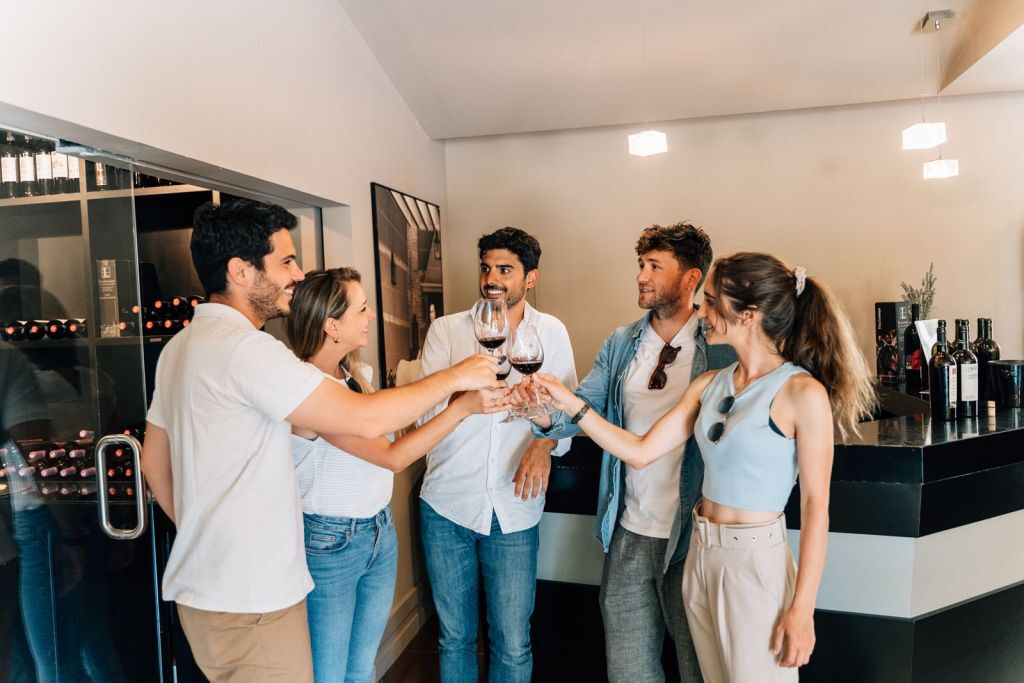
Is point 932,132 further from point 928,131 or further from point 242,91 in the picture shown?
point 242,91

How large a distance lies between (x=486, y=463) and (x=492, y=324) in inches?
31.9

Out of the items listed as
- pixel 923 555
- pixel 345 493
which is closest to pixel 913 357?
pixel 923 555

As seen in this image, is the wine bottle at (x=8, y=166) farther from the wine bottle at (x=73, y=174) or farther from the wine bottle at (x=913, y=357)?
the wine bottle at (x=913, y=357)

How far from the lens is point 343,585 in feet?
6.55

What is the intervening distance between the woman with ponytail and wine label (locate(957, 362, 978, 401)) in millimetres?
1088

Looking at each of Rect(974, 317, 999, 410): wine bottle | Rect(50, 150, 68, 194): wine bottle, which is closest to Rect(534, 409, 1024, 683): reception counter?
Rect(974, 317, 999, 410): wine bottle

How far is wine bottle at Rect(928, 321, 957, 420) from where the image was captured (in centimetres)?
269

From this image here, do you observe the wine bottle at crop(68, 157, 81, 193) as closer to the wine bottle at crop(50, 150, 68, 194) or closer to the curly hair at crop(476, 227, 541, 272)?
the wine bottle at crop(50, 150, 68, 194)

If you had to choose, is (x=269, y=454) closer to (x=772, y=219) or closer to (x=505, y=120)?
(x=505, y=120)

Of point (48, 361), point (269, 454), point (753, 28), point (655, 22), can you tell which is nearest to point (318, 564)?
point (269, 454)

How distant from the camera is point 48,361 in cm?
198

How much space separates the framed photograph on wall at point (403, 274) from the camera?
144 inches

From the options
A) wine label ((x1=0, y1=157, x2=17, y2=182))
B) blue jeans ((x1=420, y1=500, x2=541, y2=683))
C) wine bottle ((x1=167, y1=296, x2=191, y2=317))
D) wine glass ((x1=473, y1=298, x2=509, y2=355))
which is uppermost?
wine label ((x1=0, y1=157, x2=17, y2=182))

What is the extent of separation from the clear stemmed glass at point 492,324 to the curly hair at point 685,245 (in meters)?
0.78
